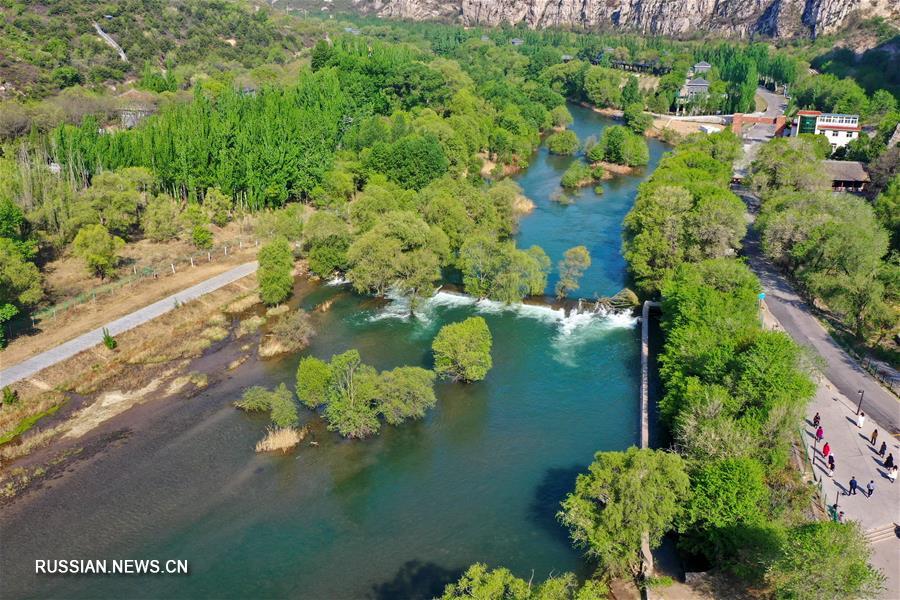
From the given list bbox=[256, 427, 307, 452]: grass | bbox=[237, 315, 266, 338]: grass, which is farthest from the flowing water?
bbox=[237, 315, 266, 338]: grass

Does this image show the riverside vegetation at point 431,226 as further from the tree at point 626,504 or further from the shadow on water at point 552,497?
the shadow on water at point 552,497

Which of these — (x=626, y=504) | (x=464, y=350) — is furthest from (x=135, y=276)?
(x=626, y=504)

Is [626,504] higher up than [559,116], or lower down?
lower down

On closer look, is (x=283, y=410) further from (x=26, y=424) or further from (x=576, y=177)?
(x=576, y=177)

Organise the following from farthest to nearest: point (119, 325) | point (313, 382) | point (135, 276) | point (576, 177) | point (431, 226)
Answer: point (576, 177)
point (431, 226)
point (135, 276)
point (119, 325)
point (313, 382)

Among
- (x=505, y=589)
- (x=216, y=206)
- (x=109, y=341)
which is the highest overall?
(x=505, y=589)

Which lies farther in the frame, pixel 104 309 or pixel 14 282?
pixel 104 309

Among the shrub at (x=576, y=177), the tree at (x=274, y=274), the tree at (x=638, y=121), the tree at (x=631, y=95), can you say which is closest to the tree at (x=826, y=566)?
the tree at (x=274, y=274)
